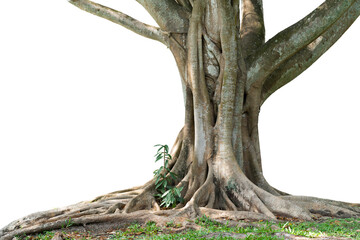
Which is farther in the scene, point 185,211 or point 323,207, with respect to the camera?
point 323,207

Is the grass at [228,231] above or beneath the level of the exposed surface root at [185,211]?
beneath

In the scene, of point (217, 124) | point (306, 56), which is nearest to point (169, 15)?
point (217, 124)

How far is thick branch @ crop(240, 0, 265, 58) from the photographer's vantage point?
34.3 feet

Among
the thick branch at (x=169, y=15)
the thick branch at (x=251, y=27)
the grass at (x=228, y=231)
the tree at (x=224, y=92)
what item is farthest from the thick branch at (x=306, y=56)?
the grass at (x=228, y=231)

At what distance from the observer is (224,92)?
30.7 feet

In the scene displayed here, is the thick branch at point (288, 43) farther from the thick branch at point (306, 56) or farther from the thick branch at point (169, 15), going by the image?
the thick branch at point (169, 15)

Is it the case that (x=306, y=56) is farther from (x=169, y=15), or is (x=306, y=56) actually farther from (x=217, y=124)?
(x=169, y=15)

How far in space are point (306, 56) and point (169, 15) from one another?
324 cm

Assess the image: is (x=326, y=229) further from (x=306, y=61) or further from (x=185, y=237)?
(x=306, y=61)

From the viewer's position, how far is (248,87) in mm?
9883

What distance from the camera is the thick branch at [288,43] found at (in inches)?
387

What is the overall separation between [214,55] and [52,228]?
4551 millimetres

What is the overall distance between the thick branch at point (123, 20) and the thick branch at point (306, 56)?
2559mm

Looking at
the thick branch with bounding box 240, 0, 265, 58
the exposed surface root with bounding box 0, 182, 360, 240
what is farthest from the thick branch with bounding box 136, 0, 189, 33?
the exposed surface root with bounding box 0, 182, 360, 240
